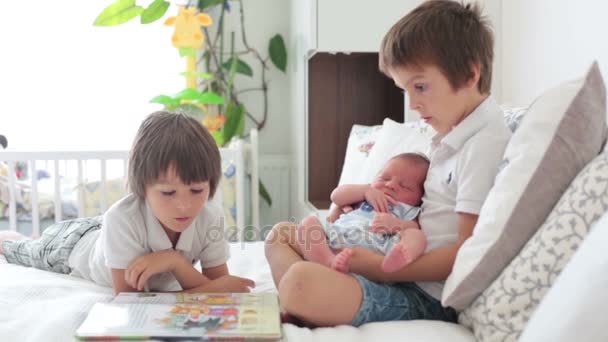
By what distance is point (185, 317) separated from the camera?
0.90 m

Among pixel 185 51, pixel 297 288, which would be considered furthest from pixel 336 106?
pixel 297 288

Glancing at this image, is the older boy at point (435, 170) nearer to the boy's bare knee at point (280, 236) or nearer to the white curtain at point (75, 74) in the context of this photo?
the boy's bare knee at point (280, 236)

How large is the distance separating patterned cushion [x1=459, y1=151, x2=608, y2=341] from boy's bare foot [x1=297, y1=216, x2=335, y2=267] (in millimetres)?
322

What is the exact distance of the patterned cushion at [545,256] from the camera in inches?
28.3

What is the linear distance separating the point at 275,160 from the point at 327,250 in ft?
6.71

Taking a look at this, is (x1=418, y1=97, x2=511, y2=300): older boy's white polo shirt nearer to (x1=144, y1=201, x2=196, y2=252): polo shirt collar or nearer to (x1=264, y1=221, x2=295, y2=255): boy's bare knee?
(x1=264, y1=221, x2=295, y2=255): boy's bare knee

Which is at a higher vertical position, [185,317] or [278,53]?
[278,53]

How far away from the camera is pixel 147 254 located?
114 cm

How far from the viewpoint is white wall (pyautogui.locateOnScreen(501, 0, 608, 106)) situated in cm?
137

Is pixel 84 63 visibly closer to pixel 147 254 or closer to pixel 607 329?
pixel 147 254

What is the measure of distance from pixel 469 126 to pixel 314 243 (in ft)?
1.13

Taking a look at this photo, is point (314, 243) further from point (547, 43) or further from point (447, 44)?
point (547, 43)

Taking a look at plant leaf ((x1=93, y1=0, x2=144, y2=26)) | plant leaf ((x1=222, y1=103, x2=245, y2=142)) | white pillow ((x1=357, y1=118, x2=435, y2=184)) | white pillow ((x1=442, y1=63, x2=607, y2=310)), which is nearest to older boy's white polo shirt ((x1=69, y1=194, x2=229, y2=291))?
white pillow ((x1=357, y1=118, x2=435, y2=184))

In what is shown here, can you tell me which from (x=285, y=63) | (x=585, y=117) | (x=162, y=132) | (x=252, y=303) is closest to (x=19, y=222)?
(x=285, y=63)
